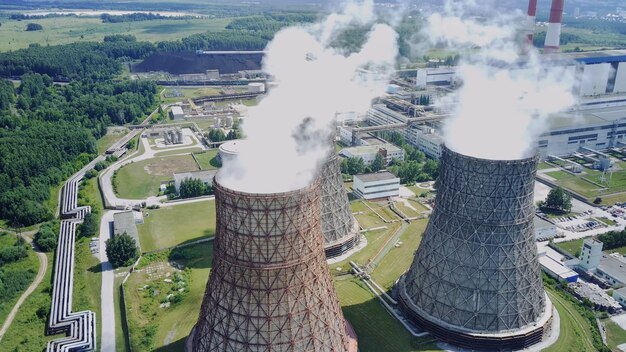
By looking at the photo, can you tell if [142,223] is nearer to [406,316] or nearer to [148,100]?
[406,316]

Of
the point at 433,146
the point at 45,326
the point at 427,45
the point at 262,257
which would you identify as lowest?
the point at 45,326

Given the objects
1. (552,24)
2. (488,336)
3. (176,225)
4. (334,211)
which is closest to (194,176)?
(176,225)

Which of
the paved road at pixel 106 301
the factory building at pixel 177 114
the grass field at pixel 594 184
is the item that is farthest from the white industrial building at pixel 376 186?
the factory building at pixel 177 114

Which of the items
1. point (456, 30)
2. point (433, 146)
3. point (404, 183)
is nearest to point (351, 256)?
point (404, 183)

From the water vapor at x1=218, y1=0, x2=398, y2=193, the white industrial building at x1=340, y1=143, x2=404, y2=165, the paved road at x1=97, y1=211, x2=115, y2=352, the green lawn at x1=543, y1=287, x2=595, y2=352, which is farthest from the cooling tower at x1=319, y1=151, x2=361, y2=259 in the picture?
the white industrial building at x1=340, y1=143, x2=404, y2=165

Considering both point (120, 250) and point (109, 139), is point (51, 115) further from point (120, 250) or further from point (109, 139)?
point (120, 250)

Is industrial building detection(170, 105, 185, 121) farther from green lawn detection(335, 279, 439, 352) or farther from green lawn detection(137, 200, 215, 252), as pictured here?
green lawn detection(335, 279, 439, 352)

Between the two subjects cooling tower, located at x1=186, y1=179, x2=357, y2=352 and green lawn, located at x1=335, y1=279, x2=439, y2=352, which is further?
green lawn, located at x1=335, y1=279, x2=439, y2=352

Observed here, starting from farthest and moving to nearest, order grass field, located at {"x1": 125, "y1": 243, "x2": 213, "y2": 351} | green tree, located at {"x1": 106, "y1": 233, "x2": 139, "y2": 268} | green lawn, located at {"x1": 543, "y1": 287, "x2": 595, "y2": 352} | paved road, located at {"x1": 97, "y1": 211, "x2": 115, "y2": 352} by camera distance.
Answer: green tree, located at {"x1": 106, "y1": 233, "x2": 139, "y2": 268} < grass field, located at {"x1": 125, "y1": 243, "x2": 213, "y2": 351} < paved road, located at {"x1": 97, "y1": 211, "x2": 115, "y2": 352} < green lawn, located at {"x1": 543, "y1": 287, "x2": 595, "y2": 352}
